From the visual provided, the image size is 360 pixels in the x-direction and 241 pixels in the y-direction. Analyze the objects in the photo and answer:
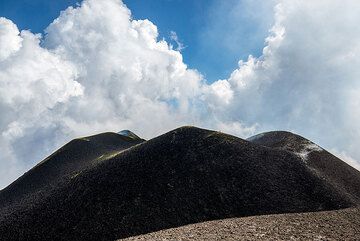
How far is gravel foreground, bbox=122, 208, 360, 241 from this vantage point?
32.8 meters

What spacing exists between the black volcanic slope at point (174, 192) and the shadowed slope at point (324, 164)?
249cm

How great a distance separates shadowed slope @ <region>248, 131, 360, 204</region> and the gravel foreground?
54.5ft

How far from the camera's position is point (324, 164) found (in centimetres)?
7131

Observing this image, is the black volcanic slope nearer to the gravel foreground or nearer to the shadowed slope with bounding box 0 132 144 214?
the gravel foreground

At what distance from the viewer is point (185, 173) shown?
55406 mm

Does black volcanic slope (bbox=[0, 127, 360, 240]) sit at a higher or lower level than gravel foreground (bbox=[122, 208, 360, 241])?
higher

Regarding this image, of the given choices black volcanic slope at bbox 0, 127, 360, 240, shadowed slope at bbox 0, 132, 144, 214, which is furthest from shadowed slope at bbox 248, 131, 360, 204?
shadowed slope at bbox 0, 132, 144, 214

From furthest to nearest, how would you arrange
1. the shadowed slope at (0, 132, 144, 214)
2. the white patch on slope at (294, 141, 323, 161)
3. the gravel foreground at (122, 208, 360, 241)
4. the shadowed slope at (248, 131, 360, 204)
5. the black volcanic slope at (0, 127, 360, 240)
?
1. the shadowed slope at (0, 132, 144, 214)
2. the white patch on slope at (294, 141, 323, 161)
3. the shadowed slope at (248, 131, 360, 204)
4. the black volcanic slope at (0, 127, 360, 240)
5. the gravel foreground at (122, 208, 360, 241)

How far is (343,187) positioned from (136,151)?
35.4 m

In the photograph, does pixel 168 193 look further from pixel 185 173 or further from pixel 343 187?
pixel 343 187

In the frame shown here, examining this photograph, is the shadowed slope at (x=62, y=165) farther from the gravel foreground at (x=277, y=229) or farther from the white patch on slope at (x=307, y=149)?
the white patch on slope at (x=307, y=149)

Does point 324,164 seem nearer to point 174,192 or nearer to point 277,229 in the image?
point 174,192

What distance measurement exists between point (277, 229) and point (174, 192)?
60.3 feet

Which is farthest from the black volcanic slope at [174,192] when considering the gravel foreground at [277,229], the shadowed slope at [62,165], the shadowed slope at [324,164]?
the shadowed slope at [62,165]
